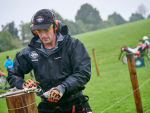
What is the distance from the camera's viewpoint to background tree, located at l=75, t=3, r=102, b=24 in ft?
320

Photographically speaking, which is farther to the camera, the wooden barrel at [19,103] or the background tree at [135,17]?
the background tree at [135,17]

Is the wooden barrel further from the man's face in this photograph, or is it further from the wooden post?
the wooden post

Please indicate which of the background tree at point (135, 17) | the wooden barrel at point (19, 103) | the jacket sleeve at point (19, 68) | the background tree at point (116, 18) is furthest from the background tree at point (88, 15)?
the wooden barrel at point (19, 103)

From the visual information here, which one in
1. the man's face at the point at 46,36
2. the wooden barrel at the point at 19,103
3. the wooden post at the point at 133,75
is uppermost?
the man's face at the point at 46,36

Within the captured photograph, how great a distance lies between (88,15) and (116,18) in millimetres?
14829

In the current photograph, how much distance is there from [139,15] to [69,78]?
112 m

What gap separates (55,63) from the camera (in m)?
2.25

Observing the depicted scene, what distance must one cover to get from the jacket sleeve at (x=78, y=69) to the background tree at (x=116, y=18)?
9931cm

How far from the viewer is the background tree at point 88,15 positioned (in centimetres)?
9769

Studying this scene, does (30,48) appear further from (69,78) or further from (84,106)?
(84,106)

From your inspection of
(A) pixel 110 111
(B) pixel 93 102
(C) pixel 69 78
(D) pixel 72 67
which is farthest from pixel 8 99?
(B) pixel 93 102

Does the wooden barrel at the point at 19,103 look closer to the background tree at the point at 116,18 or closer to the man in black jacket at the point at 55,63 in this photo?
the man in black jacket at the point at 55,63

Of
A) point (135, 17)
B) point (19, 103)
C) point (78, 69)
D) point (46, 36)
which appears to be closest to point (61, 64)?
point (78, 69)

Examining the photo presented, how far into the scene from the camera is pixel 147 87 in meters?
6.25
